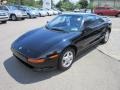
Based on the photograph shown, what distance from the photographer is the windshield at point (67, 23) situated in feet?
17.5

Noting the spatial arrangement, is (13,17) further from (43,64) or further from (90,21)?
(43,64)

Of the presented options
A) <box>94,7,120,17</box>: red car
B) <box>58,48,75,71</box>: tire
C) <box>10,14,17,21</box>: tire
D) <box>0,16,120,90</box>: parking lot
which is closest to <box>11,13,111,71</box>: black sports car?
<box>58,48,75,71</box>: tire

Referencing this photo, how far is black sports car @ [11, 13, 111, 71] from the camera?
418 centimetres

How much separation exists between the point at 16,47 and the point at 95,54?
2.78 metres

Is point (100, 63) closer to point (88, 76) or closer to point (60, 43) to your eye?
point (88, 76)

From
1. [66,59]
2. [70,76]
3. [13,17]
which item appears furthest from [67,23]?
[13,17]

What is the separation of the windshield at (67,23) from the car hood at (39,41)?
0.26 m

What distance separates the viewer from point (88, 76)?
14.5ft

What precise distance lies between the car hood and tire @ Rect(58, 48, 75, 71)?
1.10 feet

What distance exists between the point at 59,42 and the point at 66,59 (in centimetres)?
51

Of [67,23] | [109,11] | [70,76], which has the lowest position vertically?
[70,76]

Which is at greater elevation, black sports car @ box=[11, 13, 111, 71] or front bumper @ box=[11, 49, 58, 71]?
black sports car @ box=[11, 13, 111, 71]

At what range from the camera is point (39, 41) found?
15.5 feet

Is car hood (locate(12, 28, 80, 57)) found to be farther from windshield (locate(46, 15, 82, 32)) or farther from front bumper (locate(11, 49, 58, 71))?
windshield (locate(46, 15, 82, 32))
